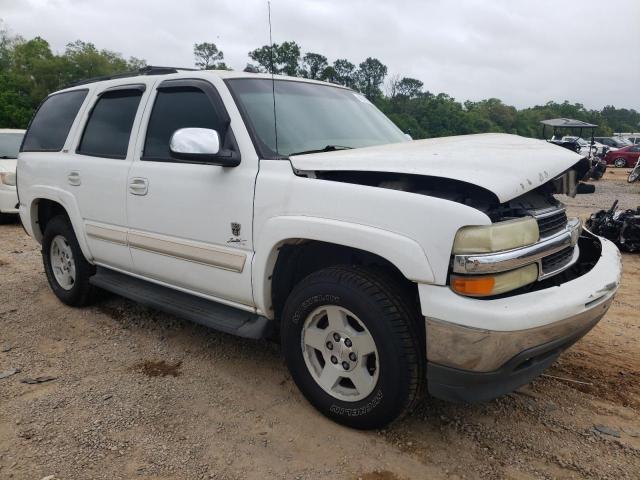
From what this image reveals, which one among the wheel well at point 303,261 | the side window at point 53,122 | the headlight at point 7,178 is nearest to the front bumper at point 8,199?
the headlight at point 7,178

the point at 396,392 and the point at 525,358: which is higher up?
the point at 525,358

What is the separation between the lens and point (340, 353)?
2664mm

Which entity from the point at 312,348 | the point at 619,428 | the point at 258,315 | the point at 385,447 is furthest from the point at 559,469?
the point at 258,315

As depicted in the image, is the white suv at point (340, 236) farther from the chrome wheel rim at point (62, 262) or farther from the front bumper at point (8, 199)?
the front bumper at point (8, 199)

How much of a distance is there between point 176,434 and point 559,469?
1.93m

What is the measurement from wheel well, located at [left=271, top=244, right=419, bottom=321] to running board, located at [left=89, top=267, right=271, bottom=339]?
181 millimetres

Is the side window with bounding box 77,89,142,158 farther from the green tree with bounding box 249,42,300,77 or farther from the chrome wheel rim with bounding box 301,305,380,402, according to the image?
the chrome wheel rim with bounding box 301,305,380,402

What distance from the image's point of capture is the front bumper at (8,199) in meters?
8.48

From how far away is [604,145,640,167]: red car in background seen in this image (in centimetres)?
2783

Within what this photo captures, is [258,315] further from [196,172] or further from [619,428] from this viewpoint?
[619,428]

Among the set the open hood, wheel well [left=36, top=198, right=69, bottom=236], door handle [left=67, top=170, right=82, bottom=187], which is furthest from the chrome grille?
wheel well [left=36, top=198, right=69, bottom=236]

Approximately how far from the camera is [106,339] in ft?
12.9

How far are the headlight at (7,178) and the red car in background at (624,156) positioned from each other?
29.3m

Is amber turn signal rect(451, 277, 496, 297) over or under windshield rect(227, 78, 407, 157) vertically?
under
